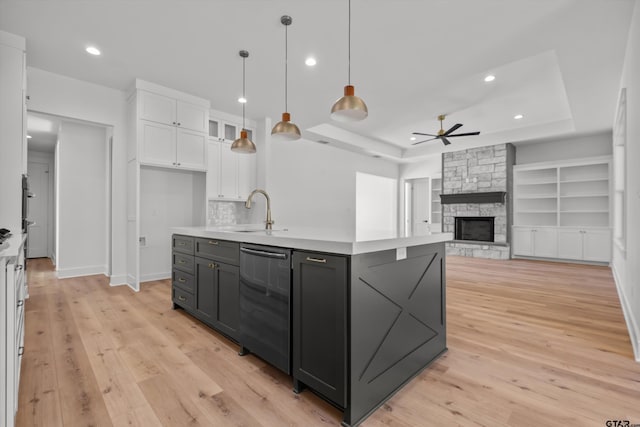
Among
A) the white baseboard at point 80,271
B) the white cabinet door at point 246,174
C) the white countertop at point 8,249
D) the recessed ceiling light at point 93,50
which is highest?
the recessed ceiling light at point 93,50

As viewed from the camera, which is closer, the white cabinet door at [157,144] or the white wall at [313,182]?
the white cabinet door at [157,144]

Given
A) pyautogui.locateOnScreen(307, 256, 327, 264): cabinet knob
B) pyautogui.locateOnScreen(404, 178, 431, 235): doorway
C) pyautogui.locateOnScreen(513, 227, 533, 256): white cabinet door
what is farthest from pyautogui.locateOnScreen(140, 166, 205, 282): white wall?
pyautogui.locateOnScreen(513, 227, 533, 256): white cabinet door

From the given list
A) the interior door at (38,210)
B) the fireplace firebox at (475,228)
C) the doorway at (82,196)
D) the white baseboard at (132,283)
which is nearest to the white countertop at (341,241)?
the white baseboard at (132,283)

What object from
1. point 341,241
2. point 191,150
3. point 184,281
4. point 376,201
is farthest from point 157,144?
point 376,201

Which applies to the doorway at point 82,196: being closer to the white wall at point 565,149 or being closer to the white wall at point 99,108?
the white wall at point 99,108

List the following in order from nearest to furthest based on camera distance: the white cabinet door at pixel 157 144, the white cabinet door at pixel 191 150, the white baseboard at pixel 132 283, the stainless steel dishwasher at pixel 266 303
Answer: the stainless steel dishwasher at pixel 266 303, the white baseboard at pixel 132 283, the white cabinet door at pixel 157 144, the white cabinet door at pixel 191 150

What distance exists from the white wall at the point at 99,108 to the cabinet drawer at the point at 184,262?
75.4 inches

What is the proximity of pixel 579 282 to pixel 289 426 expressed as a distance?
5183 mm

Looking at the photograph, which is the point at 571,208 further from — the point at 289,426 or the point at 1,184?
the point at 1,184

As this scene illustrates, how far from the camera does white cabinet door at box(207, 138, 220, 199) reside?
4996 mm

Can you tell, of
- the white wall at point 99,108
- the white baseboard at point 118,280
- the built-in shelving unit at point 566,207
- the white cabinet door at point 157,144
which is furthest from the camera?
the built-in shelving unit at point 566,207

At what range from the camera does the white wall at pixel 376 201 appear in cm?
827

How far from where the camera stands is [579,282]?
451cm

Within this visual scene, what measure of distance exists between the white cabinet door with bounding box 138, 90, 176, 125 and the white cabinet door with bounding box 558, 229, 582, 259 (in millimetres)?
7988
